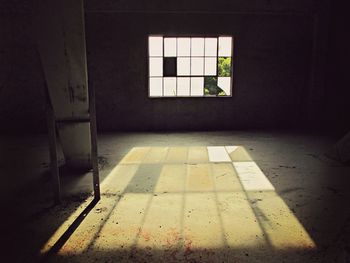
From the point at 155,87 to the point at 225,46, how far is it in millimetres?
2181

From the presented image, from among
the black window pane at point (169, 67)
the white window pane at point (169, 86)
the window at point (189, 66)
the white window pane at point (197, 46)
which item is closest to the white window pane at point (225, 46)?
the window at point (189, 66)

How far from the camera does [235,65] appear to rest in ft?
25.4

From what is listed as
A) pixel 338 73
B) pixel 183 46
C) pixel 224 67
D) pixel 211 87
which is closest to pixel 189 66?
pixel 183 46

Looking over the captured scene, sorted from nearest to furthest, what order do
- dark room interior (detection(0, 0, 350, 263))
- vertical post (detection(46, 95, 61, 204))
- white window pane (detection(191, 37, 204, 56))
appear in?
dark room interior (detection(0, 0, 350, 263)) → vertical post (detection(46, 95, 61, 204)) → white window pane (detection(191, 37, 204, 56))

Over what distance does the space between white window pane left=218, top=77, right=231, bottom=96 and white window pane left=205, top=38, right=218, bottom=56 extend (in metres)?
0.75

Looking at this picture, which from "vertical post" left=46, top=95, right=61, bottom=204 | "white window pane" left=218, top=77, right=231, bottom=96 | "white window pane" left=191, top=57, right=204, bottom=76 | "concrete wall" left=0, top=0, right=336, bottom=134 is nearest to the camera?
"vertical post" left=46, top=95, right=61, bottom=204

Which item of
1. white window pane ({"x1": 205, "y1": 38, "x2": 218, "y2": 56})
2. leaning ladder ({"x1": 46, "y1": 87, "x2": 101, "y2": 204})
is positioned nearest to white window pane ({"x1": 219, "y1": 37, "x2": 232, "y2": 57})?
white window pane ({"x1": 205, "y1": 38, "x2": 218, "y2": 56})

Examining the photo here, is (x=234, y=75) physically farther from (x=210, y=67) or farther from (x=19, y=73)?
(x=19, y=73)

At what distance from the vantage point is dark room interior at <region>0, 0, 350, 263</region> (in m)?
2.62

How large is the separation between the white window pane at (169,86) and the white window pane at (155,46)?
2.39 ft

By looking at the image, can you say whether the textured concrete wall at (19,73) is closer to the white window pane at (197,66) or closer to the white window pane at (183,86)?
the white window pane at (183,86)

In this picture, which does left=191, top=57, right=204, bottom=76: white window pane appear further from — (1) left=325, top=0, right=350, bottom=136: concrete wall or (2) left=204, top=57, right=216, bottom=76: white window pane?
(1) left=325, top=0, right=350, bottom=136: concrete wall

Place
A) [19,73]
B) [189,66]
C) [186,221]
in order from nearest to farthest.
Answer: [186,221], [19,73], [189,66]

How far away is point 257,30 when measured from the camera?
7.64 m
